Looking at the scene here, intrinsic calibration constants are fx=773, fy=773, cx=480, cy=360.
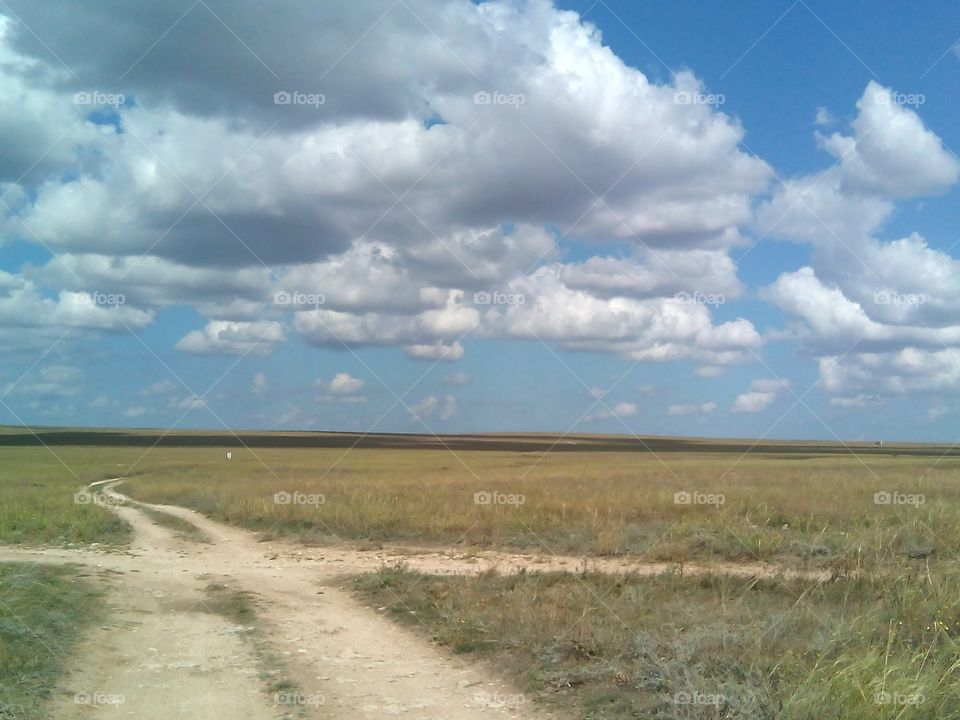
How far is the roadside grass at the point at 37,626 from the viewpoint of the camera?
696cm

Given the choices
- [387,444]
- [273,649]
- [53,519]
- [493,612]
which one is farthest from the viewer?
[387,444]

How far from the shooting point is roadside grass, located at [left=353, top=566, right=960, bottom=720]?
6199 mm

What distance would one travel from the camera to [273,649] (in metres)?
9.06

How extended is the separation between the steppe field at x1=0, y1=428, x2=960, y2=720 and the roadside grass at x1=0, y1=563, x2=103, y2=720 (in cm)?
4

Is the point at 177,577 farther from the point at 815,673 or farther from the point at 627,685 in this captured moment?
the point at 815,673

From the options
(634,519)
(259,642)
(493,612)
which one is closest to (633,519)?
(634,519)

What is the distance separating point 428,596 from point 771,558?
7.51m

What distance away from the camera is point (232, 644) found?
9.27 meters

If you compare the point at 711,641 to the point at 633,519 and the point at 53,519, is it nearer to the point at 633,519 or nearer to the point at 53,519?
the point at 633,519

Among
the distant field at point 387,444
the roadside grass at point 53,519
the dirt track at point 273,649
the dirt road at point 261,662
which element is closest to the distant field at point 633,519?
the dirt track at point 273,649

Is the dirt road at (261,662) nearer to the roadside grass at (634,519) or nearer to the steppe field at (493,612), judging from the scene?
the steppe field at (493,612)

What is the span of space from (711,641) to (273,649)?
4951 millimetres

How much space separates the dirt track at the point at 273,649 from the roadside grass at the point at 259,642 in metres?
0.04

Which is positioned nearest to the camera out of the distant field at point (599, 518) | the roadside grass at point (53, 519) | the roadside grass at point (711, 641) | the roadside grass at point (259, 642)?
the roadside grass at point (711, 641)
